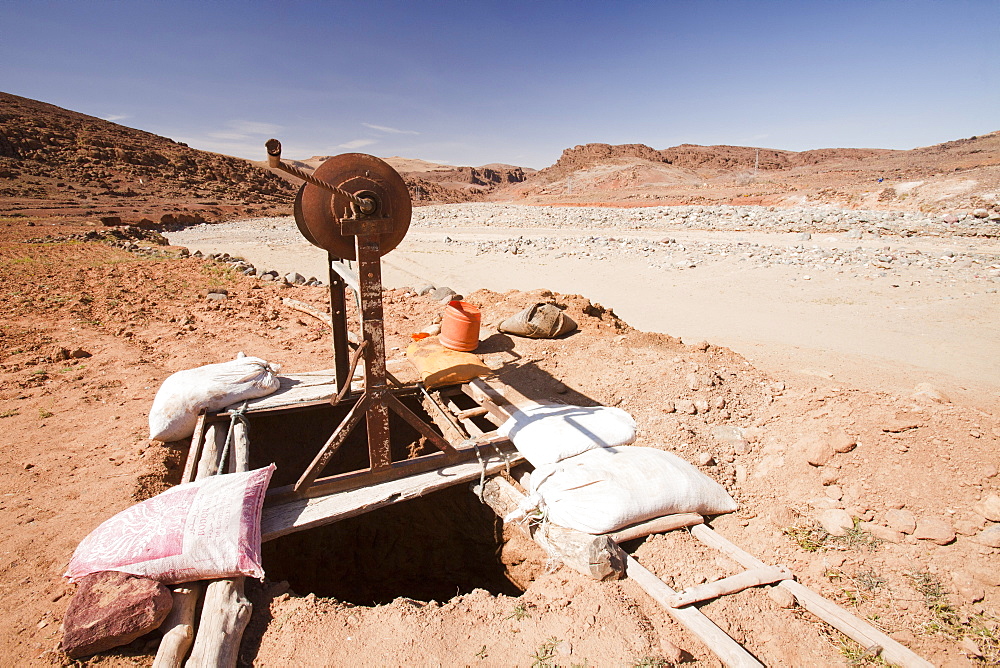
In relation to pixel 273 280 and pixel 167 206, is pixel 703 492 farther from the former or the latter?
pixel 167 206

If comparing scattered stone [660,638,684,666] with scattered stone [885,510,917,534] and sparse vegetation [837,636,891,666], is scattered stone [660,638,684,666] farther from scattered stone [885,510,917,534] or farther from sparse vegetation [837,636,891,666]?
scattered stone [885,510,917,534]

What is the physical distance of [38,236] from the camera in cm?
1766

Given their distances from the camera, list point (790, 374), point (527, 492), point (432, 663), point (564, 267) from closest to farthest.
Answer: point (432, 663), point (527, 492), point (790, 374), point (564, 267)

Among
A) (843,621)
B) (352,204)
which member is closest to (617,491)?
(843,621)

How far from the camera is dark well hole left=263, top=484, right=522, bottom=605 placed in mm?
4141

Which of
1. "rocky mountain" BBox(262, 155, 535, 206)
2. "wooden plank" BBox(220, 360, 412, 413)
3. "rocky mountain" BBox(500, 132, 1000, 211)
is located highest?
"rocky mountain" BBox(262, 155, 535, 206)

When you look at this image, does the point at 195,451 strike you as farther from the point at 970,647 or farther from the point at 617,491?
the point at 970,647

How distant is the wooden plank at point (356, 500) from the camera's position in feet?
9.67

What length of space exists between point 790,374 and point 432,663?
15.4 ft

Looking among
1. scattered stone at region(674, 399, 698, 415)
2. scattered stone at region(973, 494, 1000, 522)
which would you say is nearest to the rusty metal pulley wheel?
scattered stone at region(674, 399, 698, 415)

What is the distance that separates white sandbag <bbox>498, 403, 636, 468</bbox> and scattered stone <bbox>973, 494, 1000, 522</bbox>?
2053 mm

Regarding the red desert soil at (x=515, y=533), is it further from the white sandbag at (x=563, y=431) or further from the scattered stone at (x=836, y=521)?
the white sandbag at (x=563, y=431)

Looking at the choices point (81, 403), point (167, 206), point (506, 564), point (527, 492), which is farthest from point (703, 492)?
point (167, 206)

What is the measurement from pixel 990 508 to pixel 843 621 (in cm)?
144
